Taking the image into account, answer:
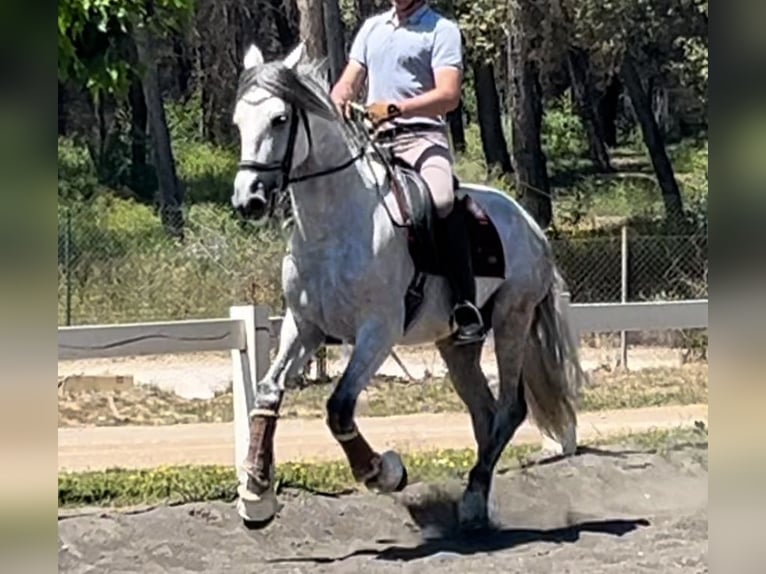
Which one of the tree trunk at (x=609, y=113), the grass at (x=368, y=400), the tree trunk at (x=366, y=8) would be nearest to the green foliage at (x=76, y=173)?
the tree trunk at (x=366, y=8)

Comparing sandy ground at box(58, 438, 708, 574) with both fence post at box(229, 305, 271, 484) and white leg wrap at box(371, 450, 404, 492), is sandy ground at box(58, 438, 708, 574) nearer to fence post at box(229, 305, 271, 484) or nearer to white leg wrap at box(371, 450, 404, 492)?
white leg wrap at box(371, 450, 404, 492)

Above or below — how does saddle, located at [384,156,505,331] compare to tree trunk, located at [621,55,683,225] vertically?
below

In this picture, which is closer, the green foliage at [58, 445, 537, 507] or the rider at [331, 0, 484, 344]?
the rider at [331, 0, 484, 344]

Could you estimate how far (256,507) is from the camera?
6.82 meters

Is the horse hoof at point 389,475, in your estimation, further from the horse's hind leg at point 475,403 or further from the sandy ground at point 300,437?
the sandy ground at point 300,437

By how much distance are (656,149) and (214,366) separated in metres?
13.5

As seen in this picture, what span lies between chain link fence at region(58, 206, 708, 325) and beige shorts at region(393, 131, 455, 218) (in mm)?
7720

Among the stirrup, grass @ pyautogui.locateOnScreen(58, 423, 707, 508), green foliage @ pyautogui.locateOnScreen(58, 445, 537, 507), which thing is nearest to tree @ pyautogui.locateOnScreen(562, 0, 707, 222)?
grass @ pyautogui.locateOnScreen(58, 423, 707, 508)

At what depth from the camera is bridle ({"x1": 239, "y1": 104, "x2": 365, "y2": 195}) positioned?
6.07m

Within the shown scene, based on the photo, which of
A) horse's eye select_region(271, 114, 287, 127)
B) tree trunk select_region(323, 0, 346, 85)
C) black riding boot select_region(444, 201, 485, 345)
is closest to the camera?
horse's eye select_region(271, 114, 287, 127)

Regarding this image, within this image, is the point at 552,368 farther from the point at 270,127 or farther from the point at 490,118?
the point at 490,118

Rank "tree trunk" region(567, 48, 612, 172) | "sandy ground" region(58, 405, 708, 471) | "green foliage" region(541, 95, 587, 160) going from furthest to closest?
"green foliage" region(541, 95, 587, 160), "tree trunk" region(567, 48, 612, 172), "sandy ground" region(58, 405, 708, 471)

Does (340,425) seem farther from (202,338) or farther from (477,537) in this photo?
(202,338)
